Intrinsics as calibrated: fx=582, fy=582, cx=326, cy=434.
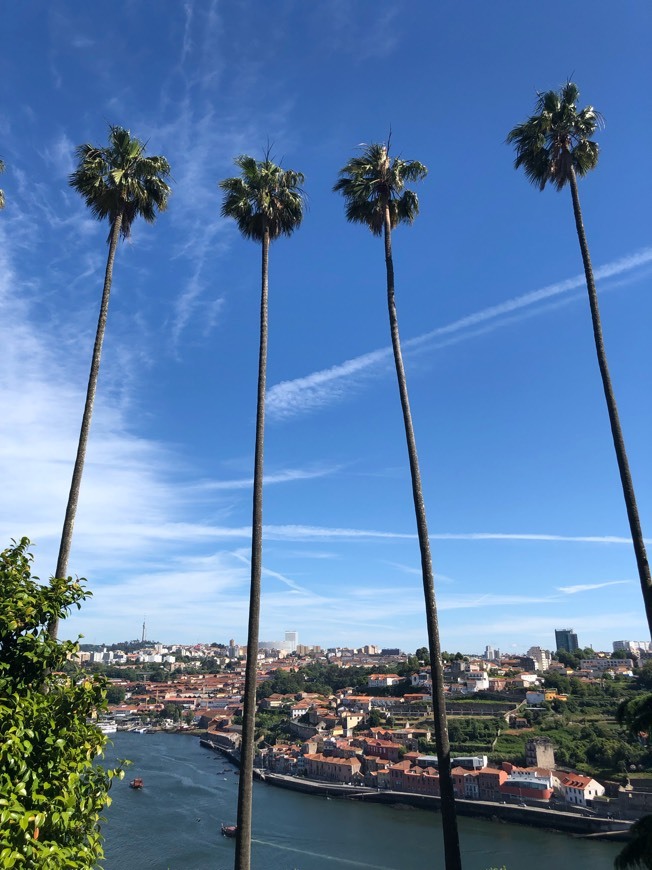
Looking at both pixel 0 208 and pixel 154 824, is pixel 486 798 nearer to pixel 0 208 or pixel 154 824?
pixel 154 824

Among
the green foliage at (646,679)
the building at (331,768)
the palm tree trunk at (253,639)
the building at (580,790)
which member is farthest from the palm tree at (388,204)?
the green foliage at (646,679)

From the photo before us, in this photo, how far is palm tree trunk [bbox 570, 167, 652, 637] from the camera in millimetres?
8625

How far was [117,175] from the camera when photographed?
36.7 feet

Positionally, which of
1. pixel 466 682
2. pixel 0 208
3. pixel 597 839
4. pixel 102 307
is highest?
pixel 0 208

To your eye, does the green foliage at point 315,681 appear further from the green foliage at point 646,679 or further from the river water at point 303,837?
the river water at point 303,837

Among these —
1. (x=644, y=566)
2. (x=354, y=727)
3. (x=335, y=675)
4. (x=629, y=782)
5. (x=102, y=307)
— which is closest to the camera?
(x=644, y=566)

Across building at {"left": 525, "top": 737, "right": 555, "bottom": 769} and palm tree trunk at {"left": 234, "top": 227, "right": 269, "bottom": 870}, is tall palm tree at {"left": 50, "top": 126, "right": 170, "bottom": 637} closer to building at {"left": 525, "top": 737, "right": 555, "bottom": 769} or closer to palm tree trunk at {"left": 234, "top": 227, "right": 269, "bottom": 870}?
palm tree trunk at {"left": 234, "top": 227, "right": 269, "bottom": 870}

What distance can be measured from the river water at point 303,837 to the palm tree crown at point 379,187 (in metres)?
36.5

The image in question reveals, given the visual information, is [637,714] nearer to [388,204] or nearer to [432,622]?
[432,622]

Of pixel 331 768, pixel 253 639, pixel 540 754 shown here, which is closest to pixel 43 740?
pixel 253 639

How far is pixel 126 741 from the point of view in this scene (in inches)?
3698

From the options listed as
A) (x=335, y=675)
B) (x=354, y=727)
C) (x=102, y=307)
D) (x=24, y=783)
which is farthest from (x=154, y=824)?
(x=335, y=675)

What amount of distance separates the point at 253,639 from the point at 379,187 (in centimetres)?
882

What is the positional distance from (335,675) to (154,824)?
119237 mm
